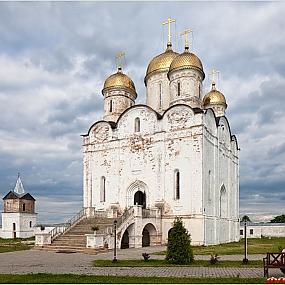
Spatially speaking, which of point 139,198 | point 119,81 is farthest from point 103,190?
point 119,81

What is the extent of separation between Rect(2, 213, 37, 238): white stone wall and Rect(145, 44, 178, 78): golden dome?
87.2ft

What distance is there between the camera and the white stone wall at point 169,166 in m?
30.8

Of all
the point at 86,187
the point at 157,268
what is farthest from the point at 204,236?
the point at 157,268

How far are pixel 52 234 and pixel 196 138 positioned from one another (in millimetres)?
12135

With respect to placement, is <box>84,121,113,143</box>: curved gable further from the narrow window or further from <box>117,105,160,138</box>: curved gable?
the narrow window

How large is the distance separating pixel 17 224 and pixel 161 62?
29.0m

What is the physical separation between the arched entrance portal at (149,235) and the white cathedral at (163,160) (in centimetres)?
7

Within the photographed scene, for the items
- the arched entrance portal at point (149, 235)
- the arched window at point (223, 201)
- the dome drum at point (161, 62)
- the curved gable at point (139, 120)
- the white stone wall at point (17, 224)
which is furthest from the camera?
the white stone wall at point (17, 224)

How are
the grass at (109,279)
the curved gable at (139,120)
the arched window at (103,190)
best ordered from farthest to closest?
the arched window at (103,190)
the curved gable at (139,120)
the grass at (109,279)

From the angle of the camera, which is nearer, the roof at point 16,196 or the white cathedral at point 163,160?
the white cathedral at point 163,160

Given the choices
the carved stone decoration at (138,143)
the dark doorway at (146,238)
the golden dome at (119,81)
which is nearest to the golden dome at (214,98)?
the golden dome at (119,81)

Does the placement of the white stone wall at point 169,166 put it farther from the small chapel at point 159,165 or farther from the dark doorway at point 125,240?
the dark doorway at point 125,240

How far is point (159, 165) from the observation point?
32.6 m

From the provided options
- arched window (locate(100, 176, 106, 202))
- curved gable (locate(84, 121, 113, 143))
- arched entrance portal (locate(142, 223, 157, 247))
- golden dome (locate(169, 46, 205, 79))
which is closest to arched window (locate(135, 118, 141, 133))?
curved gable (locate(84, 121, 113, 143))
